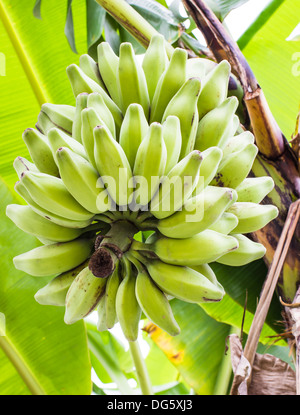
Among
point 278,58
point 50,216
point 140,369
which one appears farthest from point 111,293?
point 278,58

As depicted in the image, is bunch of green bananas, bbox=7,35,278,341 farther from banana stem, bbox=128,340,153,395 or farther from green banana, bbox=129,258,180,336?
banana stem, bbox=128,340,153,395

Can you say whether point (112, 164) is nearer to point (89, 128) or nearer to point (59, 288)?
point (89, 128)

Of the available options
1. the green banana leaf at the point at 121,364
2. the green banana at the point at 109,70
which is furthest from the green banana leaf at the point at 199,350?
the green banana at the point at 109,70

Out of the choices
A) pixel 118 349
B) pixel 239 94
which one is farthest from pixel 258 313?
pixel 118 349

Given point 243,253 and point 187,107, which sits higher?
point 187,107

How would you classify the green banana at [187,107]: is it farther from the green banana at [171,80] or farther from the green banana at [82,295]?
the green banana at [82,295]

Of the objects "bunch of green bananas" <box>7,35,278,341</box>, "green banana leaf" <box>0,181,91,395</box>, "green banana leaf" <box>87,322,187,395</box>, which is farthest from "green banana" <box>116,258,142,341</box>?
"green banana leaf" <box>87,322,187,395</box>
